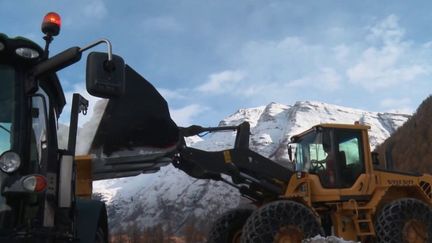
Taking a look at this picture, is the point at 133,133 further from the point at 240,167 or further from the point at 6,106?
the point at 6,106

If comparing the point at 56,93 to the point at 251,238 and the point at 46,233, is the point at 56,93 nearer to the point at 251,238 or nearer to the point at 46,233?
the point at 46,233

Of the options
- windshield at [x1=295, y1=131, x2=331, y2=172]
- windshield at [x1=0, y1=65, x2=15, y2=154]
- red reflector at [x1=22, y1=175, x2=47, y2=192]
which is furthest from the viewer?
windshield at [x1=295, y1=131, x2=331, y2=172]

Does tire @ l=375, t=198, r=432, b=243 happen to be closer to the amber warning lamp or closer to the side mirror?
the side mirror

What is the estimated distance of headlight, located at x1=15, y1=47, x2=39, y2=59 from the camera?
11.5 feet

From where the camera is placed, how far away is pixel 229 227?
10719 mm

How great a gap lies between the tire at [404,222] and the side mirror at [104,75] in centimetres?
741

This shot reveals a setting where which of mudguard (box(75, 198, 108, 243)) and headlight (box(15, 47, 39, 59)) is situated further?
mudguard (box(75, 198, 108, 243))

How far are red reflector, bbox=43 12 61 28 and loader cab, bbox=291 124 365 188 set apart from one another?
7.44m

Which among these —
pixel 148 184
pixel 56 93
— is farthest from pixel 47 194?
pixel 148 184

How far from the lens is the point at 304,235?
28.8ft

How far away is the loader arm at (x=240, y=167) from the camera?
940 centimetres

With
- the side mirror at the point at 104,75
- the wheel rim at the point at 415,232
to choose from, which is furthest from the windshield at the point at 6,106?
the wheel rim at the point at 415,232

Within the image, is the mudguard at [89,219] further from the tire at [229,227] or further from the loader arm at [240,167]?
the tire at [229,227]

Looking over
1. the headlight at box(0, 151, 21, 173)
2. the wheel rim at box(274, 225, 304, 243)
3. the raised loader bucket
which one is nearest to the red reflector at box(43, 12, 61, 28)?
the headlight at box(0, 151, 21, 173)
